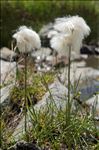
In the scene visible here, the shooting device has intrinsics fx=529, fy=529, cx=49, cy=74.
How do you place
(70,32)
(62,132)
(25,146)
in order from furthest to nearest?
(62,132) → (25,146) → (70,32)

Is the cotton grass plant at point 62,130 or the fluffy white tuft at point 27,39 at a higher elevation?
the fluffy white tuft at point 27,39

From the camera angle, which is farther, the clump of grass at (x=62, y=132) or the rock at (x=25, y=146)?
the clump of grass at (x=62, y=132)

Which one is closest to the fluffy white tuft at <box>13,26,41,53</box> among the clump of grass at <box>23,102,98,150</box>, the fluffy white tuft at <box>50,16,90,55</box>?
the fluffy white tuft at <box>50,16,90,55</box>

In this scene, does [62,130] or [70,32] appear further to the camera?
[62,130]

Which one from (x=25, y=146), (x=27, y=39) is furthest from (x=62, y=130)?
(x=27, y=39)

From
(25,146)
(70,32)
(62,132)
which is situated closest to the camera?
(70,32)

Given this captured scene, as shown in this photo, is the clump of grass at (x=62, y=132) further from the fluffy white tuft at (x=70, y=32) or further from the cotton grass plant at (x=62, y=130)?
the fluffy white tuft at (x=70, y=32)

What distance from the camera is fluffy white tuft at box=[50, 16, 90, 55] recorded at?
3937mm

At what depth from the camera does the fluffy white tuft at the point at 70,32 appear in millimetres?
3937

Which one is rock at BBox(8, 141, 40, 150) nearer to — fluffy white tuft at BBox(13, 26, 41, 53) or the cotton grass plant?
the cotton grass plant

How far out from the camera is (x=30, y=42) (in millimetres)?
4195

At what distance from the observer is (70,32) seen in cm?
394

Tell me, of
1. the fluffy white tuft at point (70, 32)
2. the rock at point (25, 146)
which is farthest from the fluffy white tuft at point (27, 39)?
the rock at point (25, 146)

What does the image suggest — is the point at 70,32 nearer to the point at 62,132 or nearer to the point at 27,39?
the point at 27,39
